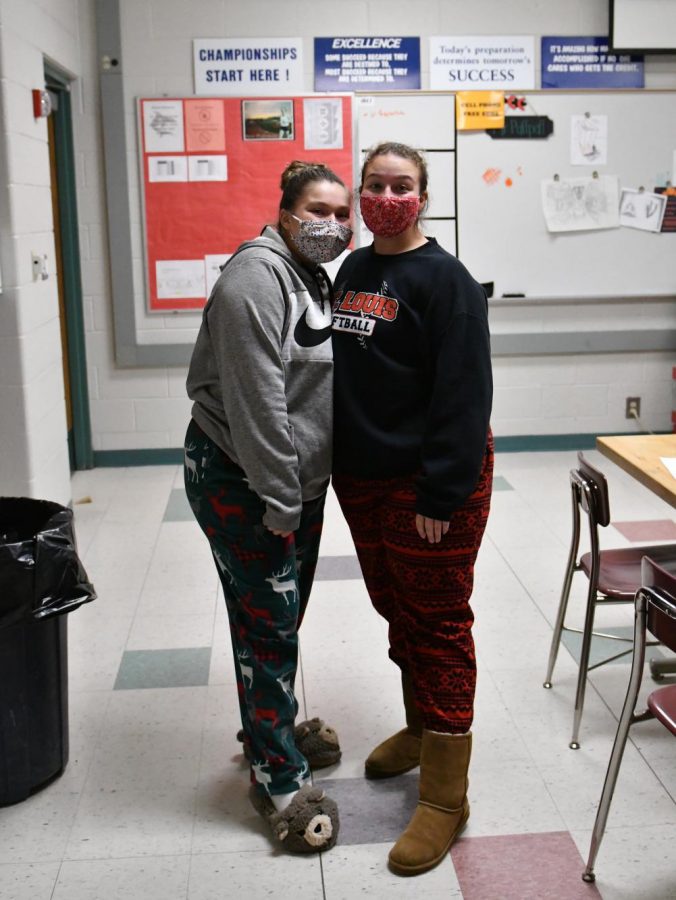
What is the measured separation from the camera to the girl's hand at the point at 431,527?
2.01 metres

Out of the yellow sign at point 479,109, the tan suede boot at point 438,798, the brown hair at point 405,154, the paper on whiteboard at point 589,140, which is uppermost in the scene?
the yellow sign at point 479,109

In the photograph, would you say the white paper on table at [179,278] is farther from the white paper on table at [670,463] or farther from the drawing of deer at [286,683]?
the drawing of deer at [286,683]

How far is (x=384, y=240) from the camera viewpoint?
2.09 m

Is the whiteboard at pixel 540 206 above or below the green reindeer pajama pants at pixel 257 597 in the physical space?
above

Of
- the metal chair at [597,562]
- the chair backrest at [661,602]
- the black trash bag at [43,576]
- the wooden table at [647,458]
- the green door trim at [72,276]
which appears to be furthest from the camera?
the green door trim at [72,276]

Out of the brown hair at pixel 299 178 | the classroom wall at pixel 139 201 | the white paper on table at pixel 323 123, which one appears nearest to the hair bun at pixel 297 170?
the brown hair at pixel 299 178

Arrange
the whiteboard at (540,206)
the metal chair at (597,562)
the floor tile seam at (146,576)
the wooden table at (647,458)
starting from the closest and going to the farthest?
the wooden table at (647,458), the metal chair at (597,562), the floor tile seam at (146,576), the whiteboard at (540,206)

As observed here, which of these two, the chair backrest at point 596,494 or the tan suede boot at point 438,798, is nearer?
the tan suede boot at point 438,798

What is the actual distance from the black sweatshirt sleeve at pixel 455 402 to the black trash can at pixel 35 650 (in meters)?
0.83

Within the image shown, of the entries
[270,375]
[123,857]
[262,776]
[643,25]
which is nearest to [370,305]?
[270,375]

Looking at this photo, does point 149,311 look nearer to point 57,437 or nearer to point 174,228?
point 174,228

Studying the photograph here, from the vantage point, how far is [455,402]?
6.43ft

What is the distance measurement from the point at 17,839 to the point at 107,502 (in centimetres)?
273

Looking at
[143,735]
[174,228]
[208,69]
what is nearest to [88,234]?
[174,228]
